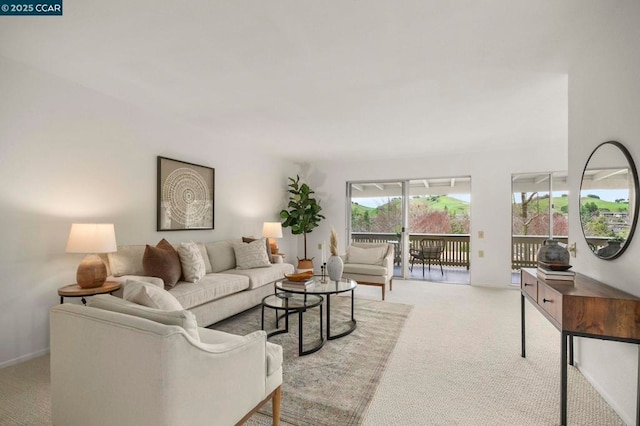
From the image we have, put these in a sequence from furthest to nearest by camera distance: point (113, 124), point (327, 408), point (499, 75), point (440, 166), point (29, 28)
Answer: point (440, 166), point (113, 124), point (499, 75), point (29, 28), point (327, 408)

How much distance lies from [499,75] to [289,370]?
3064 millimetres

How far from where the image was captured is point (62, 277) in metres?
2.84

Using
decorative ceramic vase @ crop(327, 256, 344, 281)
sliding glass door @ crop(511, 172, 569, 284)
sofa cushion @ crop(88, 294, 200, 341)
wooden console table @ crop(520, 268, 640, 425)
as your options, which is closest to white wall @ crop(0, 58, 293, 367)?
sofa cushion @ crop(88, 294, 200, 341)

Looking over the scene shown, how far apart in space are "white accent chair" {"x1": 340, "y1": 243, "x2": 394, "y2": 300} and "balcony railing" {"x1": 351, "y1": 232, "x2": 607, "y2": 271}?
134cm

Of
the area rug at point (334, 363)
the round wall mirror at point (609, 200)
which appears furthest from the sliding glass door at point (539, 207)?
the round wall mirror at point (609, 200)

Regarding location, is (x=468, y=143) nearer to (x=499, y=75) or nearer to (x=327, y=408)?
(x=499, y=75)

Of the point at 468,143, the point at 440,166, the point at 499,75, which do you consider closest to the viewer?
the point at 499,75

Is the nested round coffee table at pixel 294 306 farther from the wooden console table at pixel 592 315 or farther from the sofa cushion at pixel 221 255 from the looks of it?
the wooden console table at pixel 592 315

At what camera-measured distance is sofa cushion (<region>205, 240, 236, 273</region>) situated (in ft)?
13.3

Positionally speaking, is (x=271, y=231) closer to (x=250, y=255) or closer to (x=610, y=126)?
(x=250, y=255)

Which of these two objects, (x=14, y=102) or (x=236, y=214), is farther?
(x=236, y=214)

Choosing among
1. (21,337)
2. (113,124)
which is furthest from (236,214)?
(21,337)

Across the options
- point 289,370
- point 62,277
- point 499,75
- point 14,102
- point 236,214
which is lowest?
point 289,370

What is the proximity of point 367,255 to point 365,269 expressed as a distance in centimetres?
36
